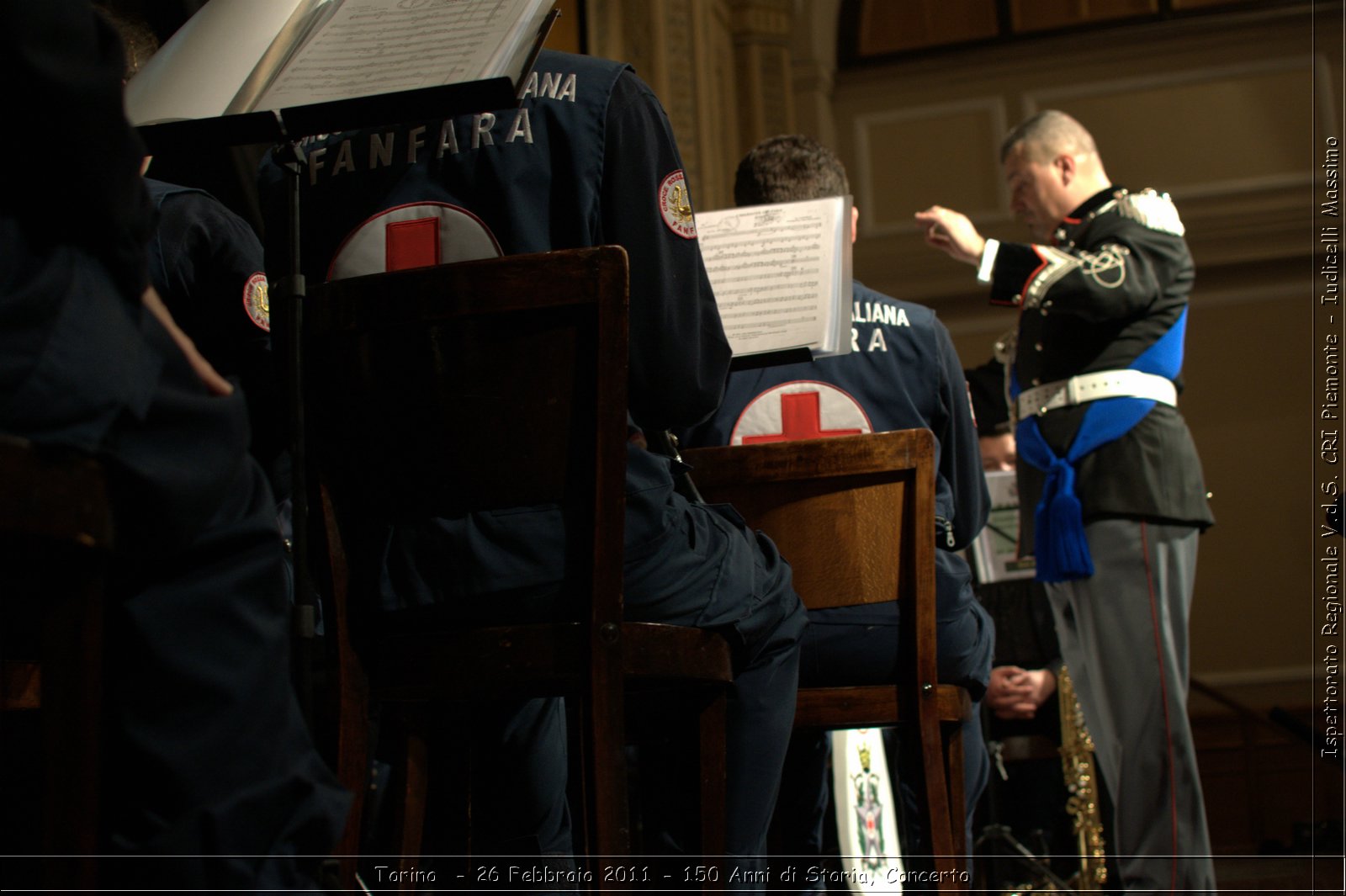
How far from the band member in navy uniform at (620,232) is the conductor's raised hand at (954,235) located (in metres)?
1.91

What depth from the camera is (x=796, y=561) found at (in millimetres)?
2062

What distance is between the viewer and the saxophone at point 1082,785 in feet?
12.2

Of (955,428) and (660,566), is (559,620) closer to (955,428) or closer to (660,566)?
(660,566)

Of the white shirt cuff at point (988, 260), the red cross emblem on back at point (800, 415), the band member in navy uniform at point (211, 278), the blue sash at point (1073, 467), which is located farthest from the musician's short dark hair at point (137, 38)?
the blue sash at point (1073, 467)

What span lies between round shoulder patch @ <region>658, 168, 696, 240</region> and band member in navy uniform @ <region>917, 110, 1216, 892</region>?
1666 millimetres

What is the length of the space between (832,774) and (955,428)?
101 cm

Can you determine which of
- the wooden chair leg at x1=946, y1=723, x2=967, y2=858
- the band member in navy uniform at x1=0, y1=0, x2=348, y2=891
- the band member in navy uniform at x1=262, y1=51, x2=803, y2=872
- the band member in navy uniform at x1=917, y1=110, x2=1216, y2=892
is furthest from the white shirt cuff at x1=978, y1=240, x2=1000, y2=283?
the band member in navy uniform at x1=0, y1=0, x2=348, y2=891

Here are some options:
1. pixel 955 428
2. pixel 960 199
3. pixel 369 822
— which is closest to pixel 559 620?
pixel 955 428

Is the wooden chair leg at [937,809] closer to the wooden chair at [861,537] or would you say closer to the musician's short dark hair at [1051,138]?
the wooden chair at [861,537]

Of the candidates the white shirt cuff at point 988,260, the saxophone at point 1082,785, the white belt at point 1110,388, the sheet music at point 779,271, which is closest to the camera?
the sheet music at point 779,271

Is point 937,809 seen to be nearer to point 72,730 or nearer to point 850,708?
point 850,708

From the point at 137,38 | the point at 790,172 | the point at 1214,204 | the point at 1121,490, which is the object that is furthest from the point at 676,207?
the point at 1214,204

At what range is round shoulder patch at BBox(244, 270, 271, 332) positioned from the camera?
2268mm

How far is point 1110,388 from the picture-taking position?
308 cm
